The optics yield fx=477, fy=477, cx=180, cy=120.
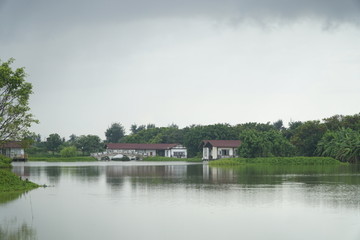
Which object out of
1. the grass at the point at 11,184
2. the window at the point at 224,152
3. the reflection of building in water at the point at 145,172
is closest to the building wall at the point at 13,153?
the window at the point at 224,152

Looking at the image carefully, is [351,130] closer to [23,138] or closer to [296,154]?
[296,154]

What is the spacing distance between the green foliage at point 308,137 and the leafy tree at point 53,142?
50.3 m

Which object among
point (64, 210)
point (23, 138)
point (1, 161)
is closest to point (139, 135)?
point (1, 161)

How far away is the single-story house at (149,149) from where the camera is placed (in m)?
97.2

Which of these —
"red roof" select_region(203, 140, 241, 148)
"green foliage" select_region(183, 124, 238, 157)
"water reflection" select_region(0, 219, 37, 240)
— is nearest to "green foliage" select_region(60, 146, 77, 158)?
"green foliage" select_region(183, 124, 238, 157)

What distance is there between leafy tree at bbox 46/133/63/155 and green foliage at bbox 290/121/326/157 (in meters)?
50.3

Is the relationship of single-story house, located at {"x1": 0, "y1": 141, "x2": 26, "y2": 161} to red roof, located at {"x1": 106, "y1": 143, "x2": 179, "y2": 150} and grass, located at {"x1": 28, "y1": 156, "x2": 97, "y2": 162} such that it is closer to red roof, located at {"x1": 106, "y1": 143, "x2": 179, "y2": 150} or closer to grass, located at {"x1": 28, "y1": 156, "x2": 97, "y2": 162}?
grass, located at {"x1": 28, "y1": 156, "x2": 97, "y2": 162}

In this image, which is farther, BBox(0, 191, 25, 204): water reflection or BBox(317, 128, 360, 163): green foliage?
BBox(317, 128, 360, 163): green foliage

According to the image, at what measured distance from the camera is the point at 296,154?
243 ft

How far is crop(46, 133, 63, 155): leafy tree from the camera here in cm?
9998

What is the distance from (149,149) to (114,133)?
144ft

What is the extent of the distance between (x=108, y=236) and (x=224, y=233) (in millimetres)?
3587

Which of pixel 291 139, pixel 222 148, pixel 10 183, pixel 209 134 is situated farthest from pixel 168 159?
pixel 10 183

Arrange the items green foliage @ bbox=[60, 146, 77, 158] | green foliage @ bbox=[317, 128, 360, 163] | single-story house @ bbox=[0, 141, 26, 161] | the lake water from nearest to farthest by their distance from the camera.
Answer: the lake water, green foliage @ bbox=[317, 128, 360, 163], single-story house @ bbox=[0, 141, 26, 161], green foliage @ bbox=[60, 146, 77, 158]
